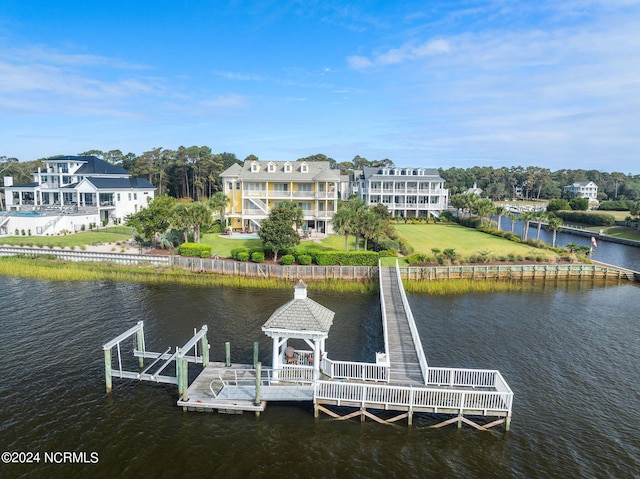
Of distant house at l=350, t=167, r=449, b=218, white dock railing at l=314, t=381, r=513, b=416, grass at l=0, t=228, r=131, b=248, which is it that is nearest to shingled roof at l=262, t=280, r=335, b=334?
white dock railing at l=314, t=381, r=513, b=416

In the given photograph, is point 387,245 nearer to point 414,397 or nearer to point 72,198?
point 414,397

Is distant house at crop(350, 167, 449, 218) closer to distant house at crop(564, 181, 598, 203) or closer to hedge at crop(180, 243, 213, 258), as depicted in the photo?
hedge at crop(180, 243, 213, 258)

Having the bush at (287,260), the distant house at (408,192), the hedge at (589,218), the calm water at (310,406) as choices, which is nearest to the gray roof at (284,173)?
the bush at (287,260)

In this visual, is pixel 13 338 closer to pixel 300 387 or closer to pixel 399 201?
pixel 300 387

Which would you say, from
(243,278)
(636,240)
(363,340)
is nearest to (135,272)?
(243,278)

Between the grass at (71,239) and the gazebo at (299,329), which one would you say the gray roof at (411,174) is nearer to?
the grass at (71,239)

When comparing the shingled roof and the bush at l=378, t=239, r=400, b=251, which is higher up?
the bush at l=378, t=239, r=400, b=251

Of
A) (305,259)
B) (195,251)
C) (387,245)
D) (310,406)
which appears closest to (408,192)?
(387,245)
